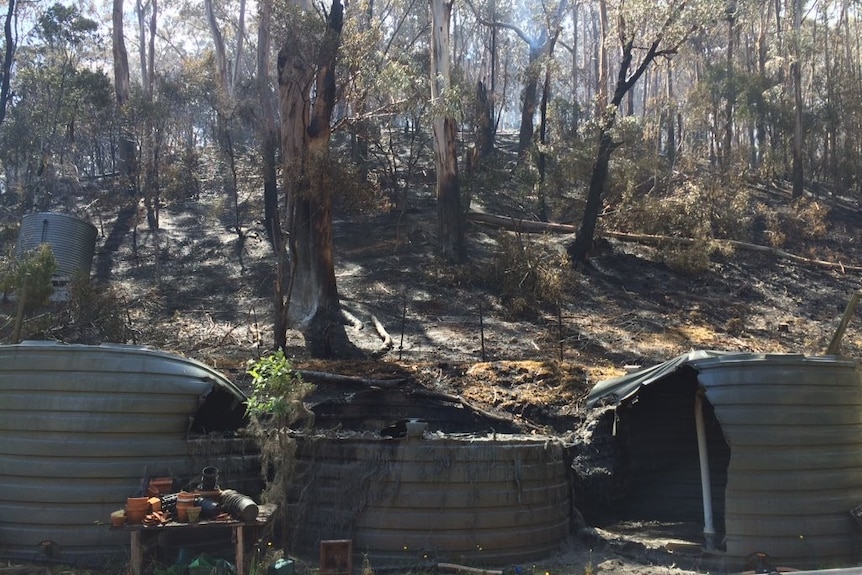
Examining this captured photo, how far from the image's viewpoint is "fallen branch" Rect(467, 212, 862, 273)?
24562 millimetres

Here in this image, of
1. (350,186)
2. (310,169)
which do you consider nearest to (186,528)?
(310,169)

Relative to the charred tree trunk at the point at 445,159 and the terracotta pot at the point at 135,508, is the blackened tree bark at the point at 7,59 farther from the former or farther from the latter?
the terracotta pot at the point at 135,508

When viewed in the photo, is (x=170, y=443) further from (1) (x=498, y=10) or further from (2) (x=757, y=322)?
(1) (x=498, y=10)

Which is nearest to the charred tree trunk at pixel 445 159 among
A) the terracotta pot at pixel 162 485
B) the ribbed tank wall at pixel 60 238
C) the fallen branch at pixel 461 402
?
the ribbed tank wall at pixel 60 238

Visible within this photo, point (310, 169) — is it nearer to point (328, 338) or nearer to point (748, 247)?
point (328, 338)

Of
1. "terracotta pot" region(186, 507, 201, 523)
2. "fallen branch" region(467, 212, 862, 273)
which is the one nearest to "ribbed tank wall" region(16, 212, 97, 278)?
"fallen branch" region(467, 212, 862, 273)

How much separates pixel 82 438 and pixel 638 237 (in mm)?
19808

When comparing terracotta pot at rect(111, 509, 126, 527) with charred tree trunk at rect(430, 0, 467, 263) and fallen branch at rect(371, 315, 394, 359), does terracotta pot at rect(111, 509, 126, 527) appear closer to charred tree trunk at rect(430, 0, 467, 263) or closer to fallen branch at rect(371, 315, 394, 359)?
fallen branch at rect(371, 315, 394, 359)

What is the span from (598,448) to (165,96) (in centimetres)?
2603

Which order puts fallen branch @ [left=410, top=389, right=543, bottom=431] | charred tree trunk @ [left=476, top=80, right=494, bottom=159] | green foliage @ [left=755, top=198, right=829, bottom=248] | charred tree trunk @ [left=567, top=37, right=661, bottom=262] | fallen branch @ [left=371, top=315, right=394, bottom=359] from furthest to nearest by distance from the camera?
charred tree trunk @ [left=476, top=80, right=494, bottom=159]
green foliage @ [left=755, top=198, right=829, bottom=248]
charred tree trunk @ [left=567, top=37, right=661, bottom=262]
fallen branch @ [left=371, top=315, right=394, bottom=359]
fallen branch @ [left=410, top=389, right=543, bottom=431]

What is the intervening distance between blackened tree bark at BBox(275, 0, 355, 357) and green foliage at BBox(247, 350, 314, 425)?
29.5 ft

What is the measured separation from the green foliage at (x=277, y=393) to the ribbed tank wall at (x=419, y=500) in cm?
48

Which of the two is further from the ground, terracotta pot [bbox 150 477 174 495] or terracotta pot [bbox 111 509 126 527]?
terracotta pot [bbox 150 477 174 495]

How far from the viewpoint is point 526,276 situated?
814 inches
